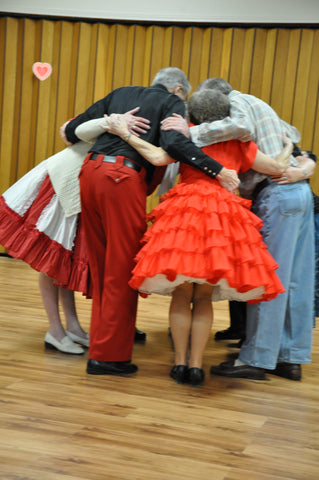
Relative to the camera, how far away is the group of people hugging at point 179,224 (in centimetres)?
205

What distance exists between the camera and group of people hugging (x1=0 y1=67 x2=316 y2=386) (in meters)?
2.05

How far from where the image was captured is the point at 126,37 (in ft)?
18.7

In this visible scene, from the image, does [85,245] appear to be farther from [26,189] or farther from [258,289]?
[258,289]

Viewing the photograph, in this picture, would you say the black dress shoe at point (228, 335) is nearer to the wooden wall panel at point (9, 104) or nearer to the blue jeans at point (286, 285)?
the blue jeans at point (286, 285)

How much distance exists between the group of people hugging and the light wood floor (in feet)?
0.42

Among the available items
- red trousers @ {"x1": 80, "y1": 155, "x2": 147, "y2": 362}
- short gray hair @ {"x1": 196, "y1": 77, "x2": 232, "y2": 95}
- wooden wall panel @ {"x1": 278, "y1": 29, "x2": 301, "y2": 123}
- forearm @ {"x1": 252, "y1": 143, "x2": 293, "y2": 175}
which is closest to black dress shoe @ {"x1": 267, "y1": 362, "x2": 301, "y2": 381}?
red trousers @ {"x1": 80, "y1": 155, "x2": 147, "y2": 362}

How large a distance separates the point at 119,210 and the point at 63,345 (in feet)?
2.48

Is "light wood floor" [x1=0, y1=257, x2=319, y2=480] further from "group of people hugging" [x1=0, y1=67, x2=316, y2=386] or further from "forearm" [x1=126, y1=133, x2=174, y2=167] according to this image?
"forearm" [x1=126, y1=133, x2=174, y2=167]

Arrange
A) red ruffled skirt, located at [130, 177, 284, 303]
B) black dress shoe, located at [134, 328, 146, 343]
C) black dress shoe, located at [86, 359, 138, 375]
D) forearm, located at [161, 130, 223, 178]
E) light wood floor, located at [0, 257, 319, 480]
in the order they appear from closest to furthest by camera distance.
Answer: light wood floor, located at [0, 257, 319, 480], red ruffled skirt, located at [130, 177, 284, 303], forearm, located at [161, 130, 223, 178], black dress shoe, located at [86, 359, 138, 375], black dress shoe, located at [134, 328, 146, 343]

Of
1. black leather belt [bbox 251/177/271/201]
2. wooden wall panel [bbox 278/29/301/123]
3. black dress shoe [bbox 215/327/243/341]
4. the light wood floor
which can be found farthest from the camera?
wooden wall panel [bbox 278/29/301/123]

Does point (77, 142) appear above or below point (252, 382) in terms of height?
above

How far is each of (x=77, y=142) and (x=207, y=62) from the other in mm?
3427

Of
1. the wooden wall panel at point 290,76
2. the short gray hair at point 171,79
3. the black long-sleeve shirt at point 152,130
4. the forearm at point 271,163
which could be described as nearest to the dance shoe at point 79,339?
the black long-sleeve shirt at point 152,130

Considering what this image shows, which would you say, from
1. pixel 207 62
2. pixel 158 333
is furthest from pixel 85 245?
pixel 207 62
